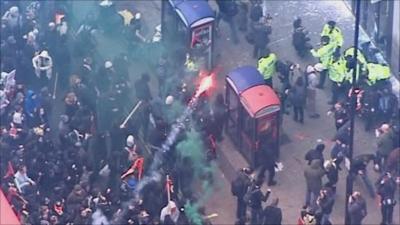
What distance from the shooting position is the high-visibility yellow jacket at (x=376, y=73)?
32344 mm

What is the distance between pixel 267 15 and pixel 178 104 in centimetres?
476

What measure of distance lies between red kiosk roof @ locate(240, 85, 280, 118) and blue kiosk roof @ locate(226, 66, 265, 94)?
16 cm

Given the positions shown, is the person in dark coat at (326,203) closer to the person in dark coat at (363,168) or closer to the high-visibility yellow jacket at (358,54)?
the person in dark coat at (363,168)

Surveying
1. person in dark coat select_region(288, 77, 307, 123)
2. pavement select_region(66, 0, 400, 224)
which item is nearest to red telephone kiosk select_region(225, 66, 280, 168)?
pavement select_region(66, 0, 400, 224)

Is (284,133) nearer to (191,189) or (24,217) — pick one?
(191,189)

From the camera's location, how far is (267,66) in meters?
32.7

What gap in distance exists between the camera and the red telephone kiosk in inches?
1213

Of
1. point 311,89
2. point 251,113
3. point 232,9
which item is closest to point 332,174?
point 251,113

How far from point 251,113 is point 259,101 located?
0.26m

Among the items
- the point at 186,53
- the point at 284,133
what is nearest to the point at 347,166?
the point at 284,133

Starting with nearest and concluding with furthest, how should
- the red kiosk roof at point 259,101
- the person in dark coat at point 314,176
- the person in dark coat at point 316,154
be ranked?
the person in dark coat at point 314,176, the person in dark coat at point 316,154, the red kiosk roof at point 259,101

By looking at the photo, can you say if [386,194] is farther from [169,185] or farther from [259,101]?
[169,185]

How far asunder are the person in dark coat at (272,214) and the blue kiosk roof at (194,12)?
595 centimetres

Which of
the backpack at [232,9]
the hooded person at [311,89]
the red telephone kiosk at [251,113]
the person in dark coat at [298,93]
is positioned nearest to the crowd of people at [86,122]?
the red telephone kiosk at [251,113]
